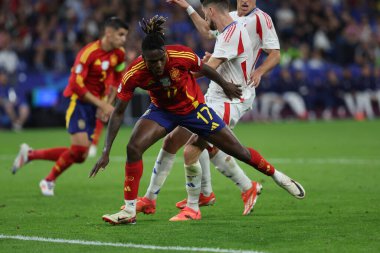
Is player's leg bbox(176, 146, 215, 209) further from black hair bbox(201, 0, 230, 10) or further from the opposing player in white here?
black hair bbox(201, 0, 230, 10)

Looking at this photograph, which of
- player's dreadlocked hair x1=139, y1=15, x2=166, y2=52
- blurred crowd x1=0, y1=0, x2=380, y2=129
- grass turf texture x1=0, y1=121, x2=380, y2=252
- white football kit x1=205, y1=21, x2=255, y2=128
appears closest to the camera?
grass turf texture x1=0, y1=121, x2=380, y2=252

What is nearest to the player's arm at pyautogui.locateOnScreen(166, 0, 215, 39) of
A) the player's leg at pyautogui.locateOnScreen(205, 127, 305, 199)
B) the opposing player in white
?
the opposing player in white

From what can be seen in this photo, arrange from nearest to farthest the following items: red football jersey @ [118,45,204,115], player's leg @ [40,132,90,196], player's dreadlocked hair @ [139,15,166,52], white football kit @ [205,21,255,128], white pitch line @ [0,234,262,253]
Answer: white pitch line @ [0,234,262,253]
player's dreadlocked hair @ [139,15,166,52]
red football jersey @ [118,45,204,115]
white football kit @ [205,21,255,128]
player's leg @ [40,132,90,196]

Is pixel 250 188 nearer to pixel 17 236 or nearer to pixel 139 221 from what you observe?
pixel 139 221

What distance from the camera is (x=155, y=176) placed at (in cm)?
935

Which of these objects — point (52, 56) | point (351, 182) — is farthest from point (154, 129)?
point (52, 56)

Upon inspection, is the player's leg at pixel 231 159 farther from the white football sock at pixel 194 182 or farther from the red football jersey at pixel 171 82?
the red football jersey at pixel 171 82

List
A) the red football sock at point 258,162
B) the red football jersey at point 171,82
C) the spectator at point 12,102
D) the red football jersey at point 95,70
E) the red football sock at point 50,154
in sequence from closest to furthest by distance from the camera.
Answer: the red football jersey at point 171,82 < the red football sock at point 258,162 < the red football jersey at point 95,70 < the red football sock at point 50,154 < the spectator at point 12,102

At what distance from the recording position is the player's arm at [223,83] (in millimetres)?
8602

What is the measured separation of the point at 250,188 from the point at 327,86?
21.2 meters

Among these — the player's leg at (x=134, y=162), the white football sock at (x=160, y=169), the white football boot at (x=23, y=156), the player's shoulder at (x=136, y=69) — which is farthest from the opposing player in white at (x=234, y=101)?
the white football boot at (x=23, y=156)

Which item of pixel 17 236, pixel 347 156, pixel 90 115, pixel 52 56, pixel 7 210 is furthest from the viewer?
pixel 52 56

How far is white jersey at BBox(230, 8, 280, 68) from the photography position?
32.6 ft

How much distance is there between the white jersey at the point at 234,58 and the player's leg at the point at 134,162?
4.22 ft
